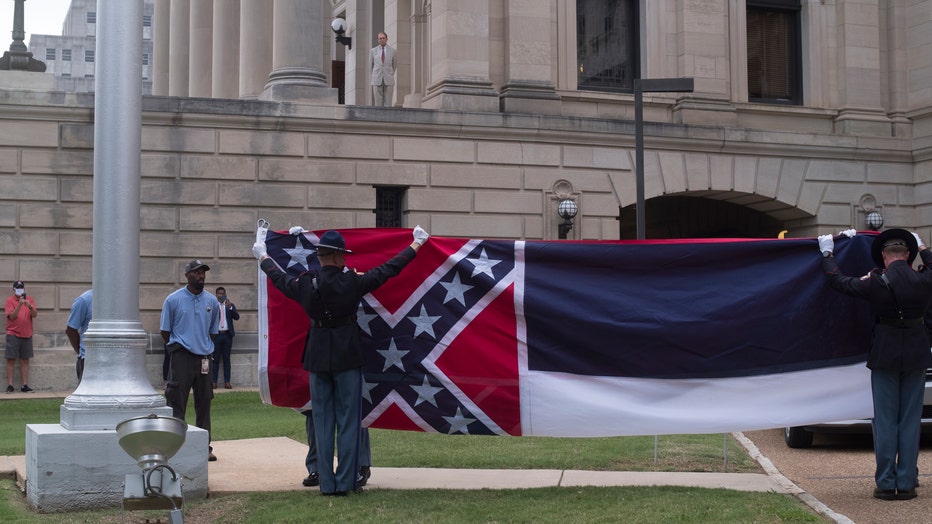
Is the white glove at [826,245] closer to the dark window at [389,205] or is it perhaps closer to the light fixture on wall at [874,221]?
the dark window at [389,205]

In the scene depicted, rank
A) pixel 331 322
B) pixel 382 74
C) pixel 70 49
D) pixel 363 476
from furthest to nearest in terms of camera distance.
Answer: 1. pixel 70 49
2. pixel 382 74
3. pixel 363 476
4. pixel 331 322

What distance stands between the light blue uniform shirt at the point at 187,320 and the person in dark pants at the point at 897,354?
6354 mm

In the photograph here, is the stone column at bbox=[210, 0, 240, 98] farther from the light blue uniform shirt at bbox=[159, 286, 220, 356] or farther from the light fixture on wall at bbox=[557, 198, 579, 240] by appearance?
the light blue uniform shirt at bbox=[159, 286, 220, 356]

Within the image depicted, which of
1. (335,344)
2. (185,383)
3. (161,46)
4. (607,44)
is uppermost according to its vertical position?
(161,46)

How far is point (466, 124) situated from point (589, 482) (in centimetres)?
1736

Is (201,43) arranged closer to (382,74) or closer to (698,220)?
(382,74)

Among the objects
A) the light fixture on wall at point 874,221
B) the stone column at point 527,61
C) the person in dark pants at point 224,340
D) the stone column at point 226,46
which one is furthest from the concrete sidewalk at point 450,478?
the stone column at point 226,46

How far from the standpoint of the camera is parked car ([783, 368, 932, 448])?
45.9ft

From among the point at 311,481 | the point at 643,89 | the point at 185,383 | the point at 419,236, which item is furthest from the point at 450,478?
the point at 643,89

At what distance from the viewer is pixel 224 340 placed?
2523 centimetres

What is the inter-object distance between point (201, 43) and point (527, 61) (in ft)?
41.7

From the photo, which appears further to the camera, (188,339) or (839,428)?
(839,428)

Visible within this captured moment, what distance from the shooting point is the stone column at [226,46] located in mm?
34812

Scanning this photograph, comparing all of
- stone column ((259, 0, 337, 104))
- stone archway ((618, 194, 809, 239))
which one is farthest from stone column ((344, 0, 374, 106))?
stone archway ((618, 194, 809, 239))
